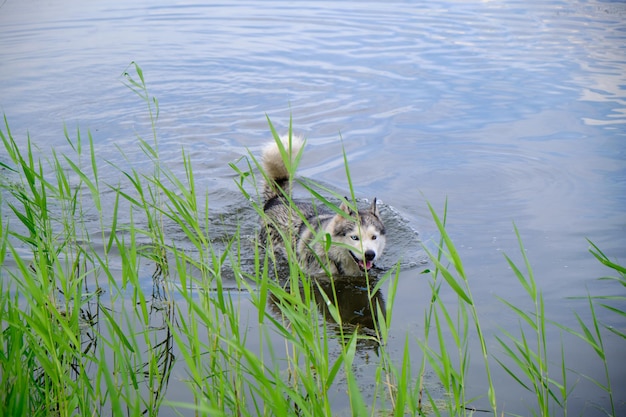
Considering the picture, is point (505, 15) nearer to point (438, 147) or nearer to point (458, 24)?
point (458, 24)

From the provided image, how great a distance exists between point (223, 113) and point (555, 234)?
5.25 meters

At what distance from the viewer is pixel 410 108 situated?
9578 millimetres

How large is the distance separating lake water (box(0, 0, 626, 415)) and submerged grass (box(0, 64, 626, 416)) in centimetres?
29

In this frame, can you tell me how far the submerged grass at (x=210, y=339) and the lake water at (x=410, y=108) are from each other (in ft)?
0.95

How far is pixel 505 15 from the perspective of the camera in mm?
14500

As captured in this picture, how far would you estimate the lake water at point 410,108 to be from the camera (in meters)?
5.98

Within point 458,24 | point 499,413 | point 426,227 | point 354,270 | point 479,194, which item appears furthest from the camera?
point 458,24

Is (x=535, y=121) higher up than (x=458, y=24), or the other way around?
(x=458, y=24)

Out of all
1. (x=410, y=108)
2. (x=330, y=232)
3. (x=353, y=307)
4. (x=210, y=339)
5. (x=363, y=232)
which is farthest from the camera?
(x=410, y=108)

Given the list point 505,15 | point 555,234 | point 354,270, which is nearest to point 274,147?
point 354,270

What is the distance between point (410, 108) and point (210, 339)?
265 inches

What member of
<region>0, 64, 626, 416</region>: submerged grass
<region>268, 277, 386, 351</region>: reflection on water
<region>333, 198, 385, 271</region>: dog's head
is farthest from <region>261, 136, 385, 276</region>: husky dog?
<region>0, 64, 626, 416</region>: submerged grass

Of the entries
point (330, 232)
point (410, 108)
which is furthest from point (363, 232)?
point (410, 108)

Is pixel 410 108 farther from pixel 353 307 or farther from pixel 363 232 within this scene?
pixel 353 307
